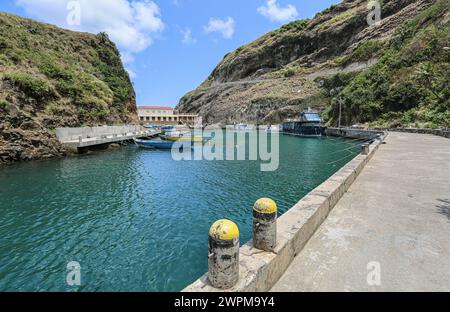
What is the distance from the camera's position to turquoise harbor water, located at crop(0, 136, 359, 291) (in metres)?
6.21

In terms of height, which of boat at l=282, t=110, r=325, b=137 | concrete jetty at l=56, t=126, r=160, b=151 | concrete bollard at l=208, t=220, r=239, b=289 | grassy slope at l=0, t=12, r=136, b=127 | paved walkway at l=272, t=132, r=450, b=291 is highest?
grassy slope at l=0, t=12, r=136, b=127

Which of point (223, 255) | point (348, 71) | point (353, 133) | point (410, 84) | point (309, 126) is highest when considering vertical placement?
point (348, 71)

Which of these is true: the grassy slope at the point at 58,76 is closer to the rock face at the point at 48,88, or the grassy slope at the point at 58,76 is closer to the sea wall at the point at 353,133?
the rock face at the point at 48,88

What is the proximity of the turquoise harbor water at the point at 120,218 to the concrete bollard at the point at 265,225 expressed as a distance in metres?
2.96

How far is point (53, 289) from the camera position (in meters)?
5.61

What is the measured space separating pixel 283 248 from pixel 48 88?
32.6m

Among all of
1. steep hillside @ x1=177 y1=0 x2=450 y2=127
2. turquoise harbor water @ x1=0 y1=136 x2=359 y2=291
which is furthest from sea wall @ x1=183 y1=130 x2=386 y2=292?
steep hillside @ x1=177 y1=0 x2=450 y2=127

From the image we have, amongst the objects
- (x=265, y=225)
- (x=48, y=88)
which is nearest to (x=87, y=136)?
(x=48, y=88)

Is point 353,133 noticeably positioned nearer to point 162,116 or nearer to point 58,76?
point 58,76

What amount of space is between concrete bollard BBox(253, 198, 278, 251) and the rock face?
82.9 ft

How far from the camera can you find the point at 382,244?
4.75m

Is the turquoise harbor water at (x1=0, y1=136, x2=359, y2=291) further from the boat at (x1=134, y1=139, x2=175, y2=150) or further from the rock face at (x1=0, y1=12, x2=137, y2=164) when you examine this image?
the boat at (x1=134, y1=139, x2=175, y2=150)

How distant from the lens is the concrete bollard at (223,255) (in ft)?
10.2
